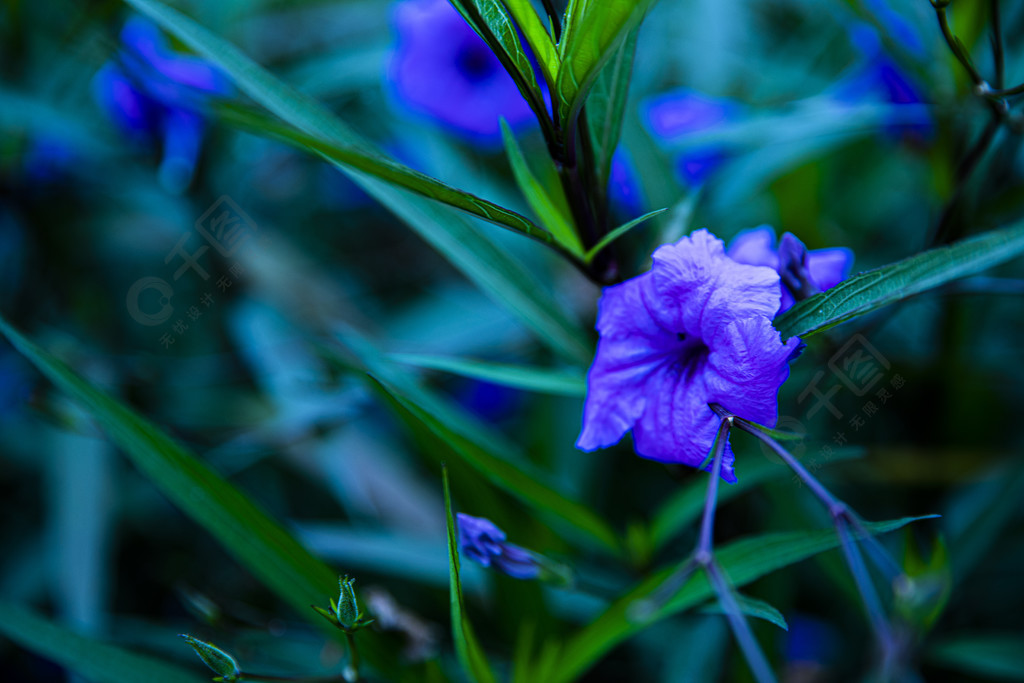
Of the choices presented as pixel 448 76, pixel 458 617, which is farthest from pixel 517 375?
pixel 448 76

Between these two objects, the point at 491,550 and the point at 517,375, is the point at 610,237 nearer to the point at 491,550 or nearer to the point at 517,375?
the point at 517,375

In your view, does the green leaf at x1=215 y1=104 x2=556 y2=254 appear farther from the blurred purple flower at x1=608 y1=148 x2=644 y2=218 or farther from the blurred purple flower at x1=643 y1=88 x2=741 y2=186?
the blurred purple flower at x1=643 y1=88 x2=741 y2=186

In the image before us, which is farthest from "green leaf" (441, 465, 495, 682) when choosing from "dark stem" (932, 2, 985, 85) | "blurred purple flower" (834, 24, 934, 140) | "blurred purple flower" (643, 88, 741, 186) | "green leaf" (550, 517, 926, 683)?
"blurred purple flower" (834, 24, 934, 140)

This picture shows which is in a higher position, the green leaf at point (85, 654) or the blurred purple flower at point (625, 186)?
the blurred purple flower at point (625, 186)

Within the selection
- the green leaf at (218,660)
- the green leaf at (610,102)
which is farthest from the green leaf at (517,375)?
the green leaf at (218,660)

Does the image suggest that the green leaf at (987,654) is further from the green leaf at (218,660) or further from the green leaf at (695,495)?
the green leaf at (218,660)
